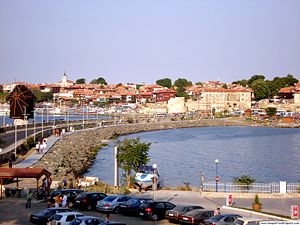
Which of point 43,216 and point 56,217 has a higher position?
point 56,217

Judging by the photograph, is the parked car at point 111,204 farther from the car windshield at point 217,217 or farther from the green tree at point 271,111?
the green tree at point 271,111

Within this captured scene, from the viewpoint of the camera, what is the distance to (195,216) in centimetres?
1714

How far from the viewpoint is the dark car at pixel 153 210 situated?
18356 millimetres

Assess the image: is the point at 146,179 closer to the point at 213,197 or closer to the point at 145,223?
the point at 213,197

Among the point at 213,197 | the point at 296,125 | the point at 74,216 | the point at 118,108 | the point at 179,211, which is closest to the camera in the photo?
the point at 74,216

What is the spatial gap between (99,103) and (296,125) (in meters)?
71.6

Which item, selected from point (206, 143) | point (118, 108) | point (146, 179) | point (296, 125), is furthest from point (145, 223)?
point (118, 108)

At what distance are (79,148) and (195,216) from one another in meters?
37.8

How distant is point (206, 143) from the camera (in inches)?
3000

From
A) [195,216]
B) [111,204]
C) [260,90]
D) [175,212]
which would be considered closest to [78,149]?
[111,204]

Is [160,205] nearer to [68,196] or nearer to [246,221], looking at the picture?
[246,221]

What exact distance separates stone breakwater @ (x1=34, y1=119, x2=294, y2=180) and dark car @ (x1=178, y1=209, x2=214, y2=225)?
1502cm

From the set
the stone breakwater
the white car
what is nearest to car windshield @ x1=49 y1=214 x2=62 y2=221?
the white car

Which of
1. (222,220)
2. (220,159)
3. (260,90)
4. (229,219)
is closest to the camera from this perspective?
(222,220)
